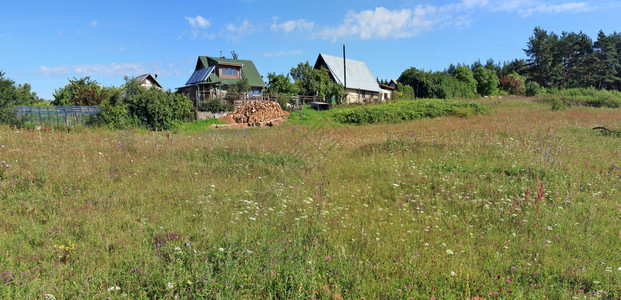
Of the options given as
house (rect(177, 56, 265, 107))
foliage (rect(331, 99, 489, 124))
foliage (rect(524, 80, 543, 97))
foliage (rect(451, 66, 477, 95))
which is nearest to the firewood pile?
foliage (rect(331, 99, 489, 124))

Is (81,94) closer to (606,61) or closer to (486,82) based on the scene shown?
(486,82)

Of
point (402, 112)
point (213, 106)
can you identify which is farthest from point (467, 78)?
point (213, 106)

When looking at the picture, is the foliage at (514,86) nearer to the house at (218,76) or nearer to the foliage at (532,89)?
the foliage at (532,89)

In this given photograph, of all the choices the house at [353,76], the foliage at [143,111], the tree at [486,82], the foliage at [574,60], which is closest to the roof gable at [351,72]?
the house at [353,76]

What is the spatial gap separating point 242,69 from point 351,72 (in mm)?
17219

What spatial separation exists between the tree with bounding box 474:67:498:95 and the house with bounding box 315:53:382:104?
2375 cm

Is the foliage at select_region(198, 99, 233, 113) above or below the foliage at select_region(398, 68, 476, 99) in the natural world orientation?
below

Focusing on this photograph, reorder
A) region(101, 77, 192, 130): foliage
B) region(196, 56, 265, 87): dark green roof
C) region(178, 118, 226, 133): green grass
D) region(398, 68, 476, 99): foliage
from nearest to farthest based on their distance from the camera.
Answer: region(101, 77, 192, 130): foliage → region(178, 118, 226, 133): green grass → region(196, 56, 265, 87): dark green roof → region(398, 68, 476, 99): foliage

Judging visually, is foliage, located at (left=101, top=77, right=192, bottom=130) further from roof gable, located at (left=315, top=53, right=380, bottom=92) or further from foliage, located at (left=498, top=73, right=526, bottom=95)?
foliage, located at (left=498, top=73, right=526, bottom=95)

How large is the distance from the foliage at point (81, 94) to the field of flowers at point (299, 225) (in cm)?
4106

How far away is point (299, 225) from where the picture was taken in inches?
177

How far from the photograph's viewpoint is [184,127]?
2295 centimetres

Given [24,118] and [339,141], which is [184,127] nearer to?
[24,118]

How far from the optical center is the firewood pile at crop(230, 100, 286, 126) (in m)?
27.3
